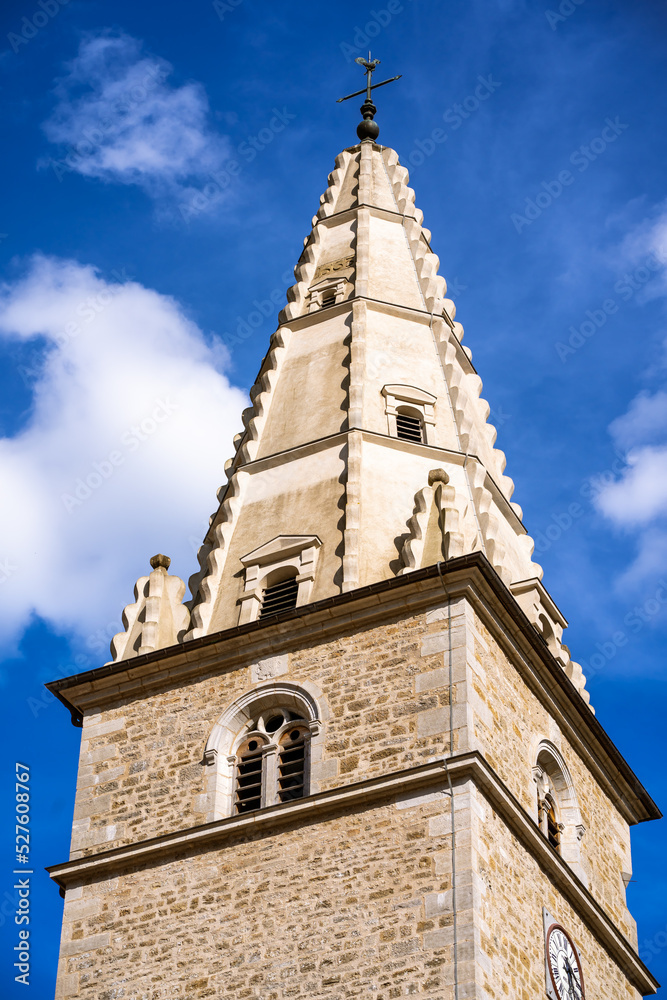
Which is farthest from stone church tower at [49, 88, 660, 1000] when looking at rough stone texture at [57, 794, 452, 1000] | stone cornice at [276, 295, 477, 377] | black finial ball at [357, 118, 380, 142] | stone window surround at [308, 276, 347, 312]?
black finial ball at [357, 118, 380, 142]

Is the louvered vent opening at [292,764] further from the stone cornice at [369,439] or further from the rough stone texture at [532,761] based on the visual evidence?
the stone cornice at [369,439]

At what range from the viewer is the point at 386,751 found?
21.3 metres

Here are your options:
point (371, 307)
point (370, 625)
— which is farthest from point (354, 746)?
point (371, 307)

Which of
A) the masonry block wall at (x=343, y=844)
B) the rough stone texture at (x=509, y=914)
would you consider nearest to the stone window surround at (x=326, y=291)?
the masonry block wall at (x=343, y=844)

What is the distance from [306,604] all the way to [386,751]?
9.14 feet

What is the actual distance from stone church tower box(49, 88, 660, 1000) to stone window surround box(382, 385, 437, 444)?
0.04 m

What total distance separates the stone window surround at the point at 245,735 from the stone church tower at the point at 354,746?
Answer: 3cm

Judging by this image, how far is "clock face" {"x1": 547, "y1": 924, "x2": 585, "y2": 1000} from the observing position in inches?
827

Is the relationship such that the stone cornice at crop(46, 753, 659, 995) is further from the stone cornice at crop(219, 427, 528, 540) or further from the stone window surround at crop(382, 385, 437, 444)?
the stone window surround at crop(382, 385, 437, 444)

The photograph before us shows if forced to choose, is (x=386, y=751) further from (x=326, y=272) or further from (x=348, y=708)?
(x=326, y=272)

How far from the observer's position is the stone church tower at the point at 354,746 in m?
20.1

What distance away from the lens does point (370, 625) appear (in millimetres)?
22750

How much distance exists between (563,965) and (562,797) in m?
3.01

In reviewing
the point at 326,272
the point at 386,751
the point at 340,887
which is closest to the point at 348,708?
the point at 386,751
